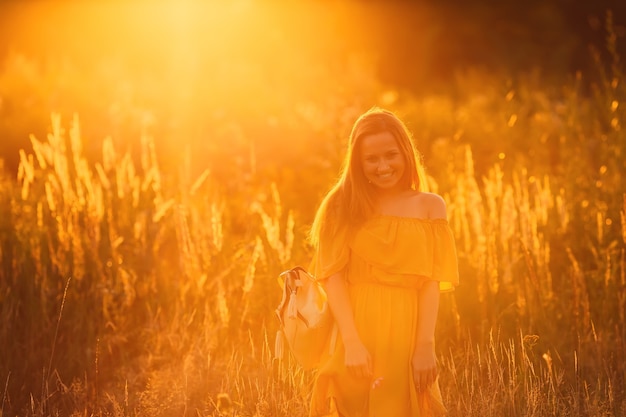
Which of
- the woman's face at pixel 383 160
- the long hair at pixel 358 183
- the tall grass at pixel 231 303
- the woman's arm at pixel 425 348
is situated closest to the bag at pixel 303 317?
the long hair at pixel 358 183

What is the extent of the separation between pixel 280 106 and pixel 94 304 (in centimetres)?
500

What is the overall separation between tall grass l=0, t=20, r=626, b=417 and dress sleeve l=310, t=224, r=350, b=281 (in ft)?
3.09

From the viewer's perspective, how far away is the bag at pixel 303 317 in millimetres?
2820

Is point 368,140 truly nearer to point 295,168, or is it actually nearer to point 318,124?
point 295,168

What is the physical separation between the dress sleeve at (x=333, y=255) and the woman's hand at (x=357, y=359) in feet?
0.85

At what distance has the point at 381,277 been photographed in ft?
9.23

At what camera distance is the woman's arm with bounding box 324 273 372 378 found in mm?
2713

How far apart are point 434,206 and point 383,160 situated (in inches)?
9.4

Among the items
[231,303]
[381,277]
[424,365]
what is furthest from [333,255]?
[231,303]

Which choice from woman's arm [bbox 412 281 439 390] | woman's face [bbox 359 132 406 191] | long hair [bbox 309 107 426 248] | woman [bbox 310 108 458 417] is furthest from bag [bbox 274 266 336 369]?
woman's face [bbox 359 132 406 191]

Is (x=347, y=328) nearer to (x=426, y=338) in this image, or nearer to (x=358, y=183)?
(x=426, y=338)

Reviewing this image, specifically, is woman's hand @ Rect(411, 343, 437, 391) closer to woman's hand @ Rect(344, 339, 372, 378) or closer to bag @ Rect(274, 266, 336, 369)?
woman's hand @ Rect(344, 339, 372, 378)

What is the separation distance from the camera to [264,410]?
360 cm

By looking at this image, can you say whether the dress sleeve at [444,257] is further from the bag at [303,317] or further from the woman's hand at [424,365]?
the bag at [303,317]
